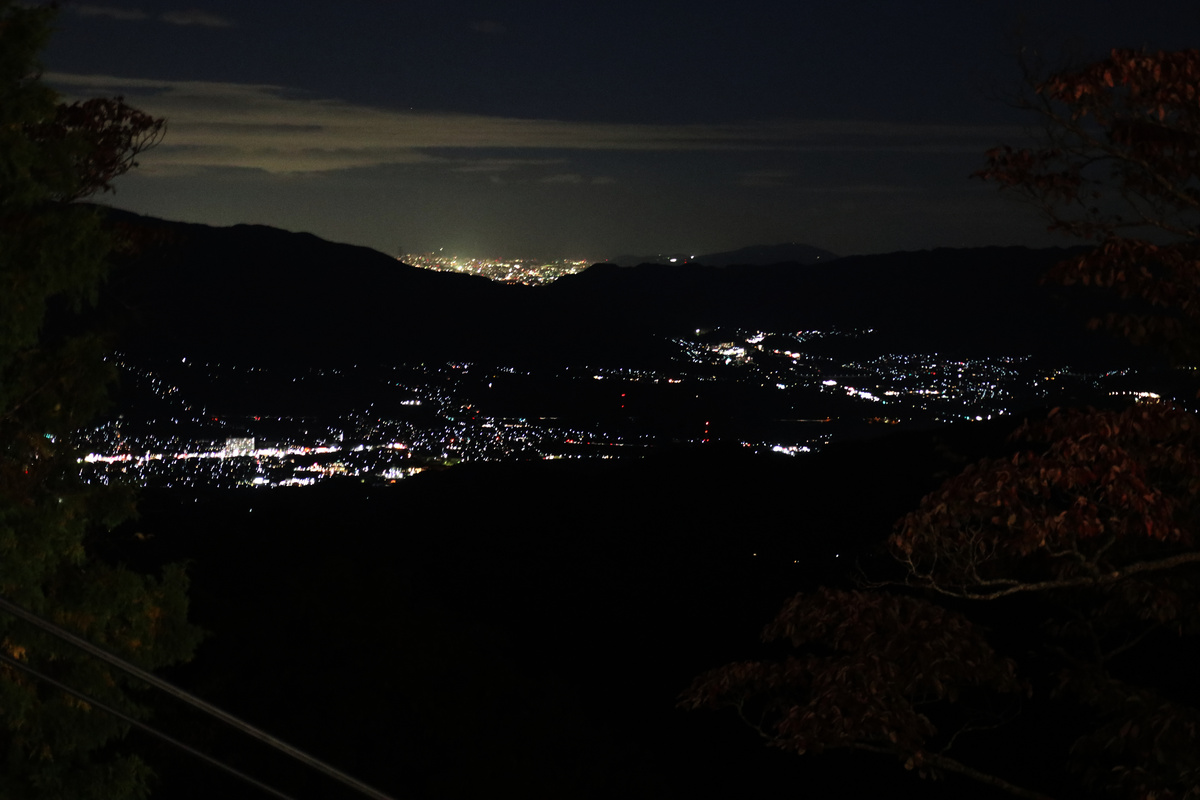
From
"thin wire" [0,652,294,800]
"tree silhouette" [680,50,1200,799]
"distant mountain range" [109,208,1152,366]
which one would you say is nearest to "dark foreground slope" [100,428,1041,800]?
"tree silhouette" [680,50,1200,799]

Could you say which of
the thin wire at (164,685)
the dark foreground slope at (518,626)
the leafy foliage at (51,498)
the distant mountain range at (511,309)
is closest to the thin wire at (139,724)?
the thin wire at (164,685)

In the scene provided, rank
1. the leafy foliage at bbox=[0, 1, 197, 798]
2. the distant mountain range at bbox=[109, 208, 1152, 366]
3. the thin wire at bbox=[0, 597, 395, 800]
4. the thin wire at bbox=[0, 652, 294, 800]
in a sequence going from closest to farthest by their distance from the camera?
the thin wire at bbox=[0, 597, 395, 800]
the thin wire at bbox=[0, 652, 294, 800]
the leafy foliage at bbox=[0, 1, 197, 798]
the distant mountain range at bbox=[109, 208, 1152, 366]

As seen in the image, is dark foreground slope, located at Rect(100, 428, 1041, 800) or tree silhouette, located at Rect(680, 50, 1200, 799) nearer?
tree silhouette, located at Rect(680, 50, 1200, 799)

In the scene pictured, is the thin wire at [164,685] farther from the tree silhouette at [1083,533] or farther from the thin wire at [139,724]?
the tree silhouette at [1083,533]

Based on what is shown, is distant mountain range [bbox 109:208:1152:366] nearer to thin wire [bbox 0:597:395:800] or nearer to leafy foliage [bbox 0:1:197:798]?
leafy foliage [bbox 0:1:197:798]

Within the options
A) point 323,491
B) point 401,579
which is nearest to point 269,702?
point 401,579

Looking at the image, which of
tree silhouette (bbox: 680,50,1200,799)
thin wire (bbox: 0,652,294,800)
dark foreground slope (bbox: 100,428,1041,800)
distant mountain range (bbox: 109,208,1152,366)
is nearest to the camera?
thin wire (bbox: 0,652,294,800)
